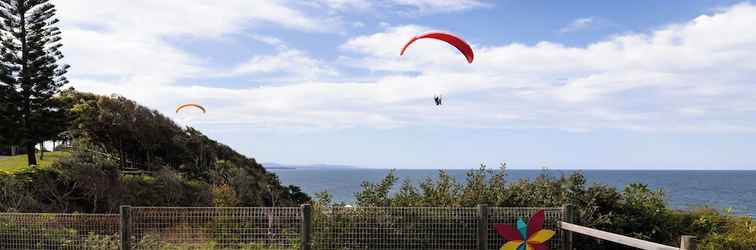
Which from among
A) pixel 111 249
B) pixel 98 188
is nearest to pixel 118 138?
pixel 98 188

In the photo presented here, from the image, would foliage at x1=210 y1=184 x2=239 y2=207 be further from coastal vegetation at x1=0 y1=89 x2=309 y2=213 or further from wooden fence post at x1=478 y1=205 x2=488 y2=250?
wooden fence post at x1=478 y1=205 x2=488 y2=250

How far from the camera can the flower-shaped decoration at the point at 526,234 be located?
7.37 meters

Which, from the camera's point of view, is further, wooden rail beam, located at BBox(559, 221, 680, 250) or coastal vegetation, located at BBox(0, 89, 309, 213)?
coastal vegetation, located at BBox(0, 89, 309, 213)

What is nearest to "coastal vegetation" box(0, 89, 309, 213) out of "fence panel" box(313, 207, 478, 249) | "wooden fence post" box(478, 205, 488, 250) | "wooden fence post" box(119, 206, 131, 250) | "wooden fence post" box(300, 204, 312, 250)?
"wooden fence post" box(119, 206, 131, 250)

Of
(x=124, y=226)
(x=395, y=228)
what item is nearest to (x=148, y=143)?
(x=124, y=226)

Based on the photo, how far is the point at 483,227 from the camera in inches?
294

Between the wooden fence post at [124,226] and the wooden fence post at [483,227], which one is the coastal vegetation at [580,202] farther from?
the wooden fence post at [124,226]

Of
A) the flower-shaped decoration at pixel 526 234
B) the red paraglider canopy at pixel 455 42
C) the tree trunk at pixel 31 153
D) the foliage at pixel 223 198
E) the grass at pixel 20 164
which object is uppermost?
the red paraglider canopy at pixel 455 42

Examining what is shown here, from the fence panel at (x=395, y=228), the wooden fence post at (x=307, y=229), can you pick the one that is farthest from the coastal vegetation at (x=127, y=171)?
the fence panel at (x=395, y=228)

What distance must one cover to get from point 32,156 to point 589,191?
2294 centimetres

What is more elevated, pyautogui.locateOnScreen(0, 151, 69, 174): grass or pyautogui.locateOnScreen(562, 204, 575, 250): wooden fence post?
pyautogui.locateOnScreen(0, 151, 69, 174): grass

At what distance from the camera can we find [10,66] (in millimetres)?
25438

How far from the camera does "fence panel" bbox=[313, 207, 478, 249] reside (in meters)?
7.58

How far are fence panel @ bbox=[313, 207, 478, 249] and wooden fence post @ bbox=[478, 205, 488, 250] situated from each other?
0.08 metres
